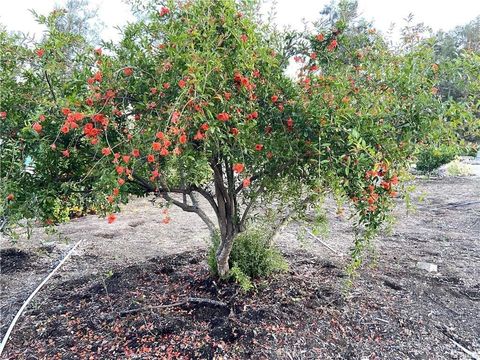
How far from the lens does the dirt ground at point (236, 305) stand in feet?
7.16

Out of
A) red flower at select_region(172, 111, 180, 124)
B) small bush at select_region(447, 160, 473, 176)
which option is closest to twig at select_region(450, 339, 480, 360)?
red flower at select_region(172, 111, 180, 124)

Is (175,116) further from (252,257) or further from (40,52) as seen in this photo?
(252,257)

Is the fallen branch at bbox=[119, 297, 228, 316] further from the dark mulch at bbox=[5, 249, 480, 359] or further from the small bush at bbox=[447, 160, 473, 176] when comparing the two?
the small bush at bbox=[447, 160, 473, 176]

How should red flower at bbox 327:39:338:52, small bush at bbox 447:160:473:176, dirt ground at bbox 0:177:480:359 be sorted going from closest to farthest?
red flower at bbox 327:39:338:52
dirt ground at bbox 0:177:480:359
small bush at bbox 447:160:473:176

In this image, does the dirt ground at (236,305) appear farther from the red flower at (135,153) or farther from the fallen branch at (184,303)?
the red flower at (135,153)

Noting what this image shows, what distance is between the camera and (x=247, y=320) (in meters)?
2.35

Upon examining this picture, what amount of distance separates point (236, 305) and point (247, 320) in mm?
169

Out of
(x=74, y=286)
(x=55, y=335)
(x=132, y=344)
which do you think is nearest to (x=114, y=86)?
(x=132, y=344)

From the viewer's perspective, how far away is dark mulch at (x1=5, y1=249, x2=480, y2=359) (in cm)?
216

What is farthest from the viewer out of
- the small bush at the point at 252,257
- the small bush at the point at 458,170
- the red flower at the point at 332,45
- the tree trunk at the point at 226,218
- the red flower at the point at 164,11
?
the small bush at the point at 458,170

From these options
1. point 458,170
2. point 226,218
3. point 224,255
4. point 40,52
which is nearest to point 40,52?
point 40,52

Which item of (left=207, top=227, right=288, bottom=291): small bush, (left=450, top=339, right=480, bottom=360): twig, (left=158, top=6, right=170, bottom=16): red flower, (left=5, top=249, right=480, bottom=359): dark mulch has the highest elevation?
(left=158, top=6, right=170, bottom=16): red flower

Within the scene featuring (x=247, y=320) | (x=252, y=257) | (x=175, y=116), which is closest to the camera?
(x=175, y=116)

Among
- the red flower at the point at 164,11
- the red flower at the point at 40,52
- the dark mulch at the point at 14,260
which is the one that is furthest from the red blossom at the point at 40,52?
the dark mulch at the point at 14,260
